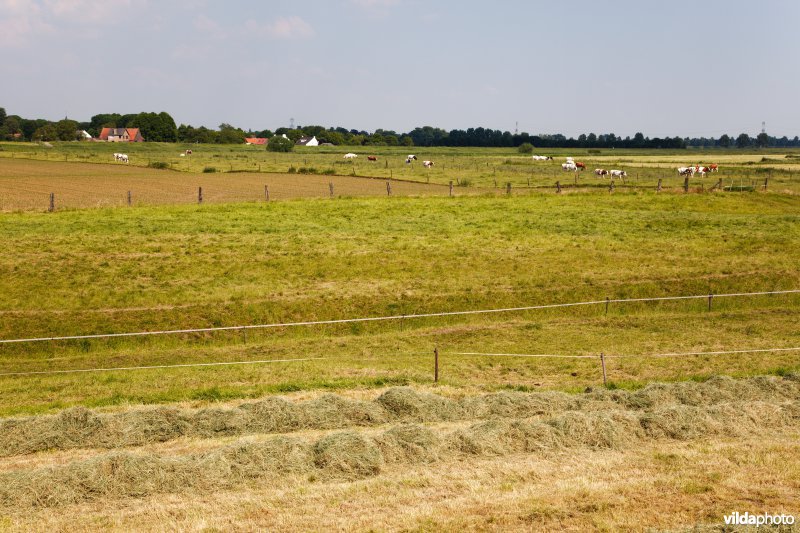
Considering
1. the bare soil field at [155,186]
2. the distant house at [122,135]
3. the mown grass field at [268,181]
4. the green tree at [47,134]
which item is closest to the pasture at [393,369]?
the bare soil field at [155,186]

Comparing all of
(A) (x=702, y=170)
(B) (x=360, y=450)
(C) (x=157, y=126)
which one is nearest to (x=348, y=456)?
(B) (x=360, y=450)

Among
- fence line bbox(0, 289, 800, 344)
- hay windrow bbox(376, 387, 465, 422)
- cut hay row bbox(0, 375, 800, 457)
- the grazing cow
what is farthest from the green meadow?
the grazing cow

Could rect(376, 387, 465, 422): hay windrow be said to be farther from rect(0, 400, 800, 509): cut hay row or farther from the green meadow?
the green meadow

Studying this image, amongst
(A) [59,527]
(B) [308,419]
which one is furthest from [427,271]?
(A) [59,527]

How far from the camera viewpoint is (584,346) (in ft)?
72.6

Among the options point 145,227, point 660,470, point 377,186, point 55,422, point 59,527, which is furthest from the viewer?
point 377,186

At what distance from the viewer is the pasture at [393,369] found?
11.6 m

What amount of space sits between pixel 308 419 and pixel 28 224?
1091 inches

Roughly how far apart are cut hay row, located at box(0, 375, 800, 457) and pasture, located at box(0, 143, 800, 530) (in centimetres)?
6

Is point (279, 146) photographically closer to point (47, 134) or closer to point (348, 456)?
point (47, 134)

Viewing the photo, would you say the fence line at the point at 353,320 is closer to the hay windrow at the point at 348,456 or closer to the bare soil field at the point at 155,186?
the hay windrow at the point at 348,456

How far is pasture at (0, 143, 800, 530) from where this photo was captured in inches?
456

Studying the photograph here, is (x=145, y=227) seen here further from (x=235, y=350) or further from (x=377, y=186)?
(x=377, y=186)

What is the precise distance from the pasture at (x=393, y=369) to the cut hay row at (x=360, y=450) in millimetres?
41
